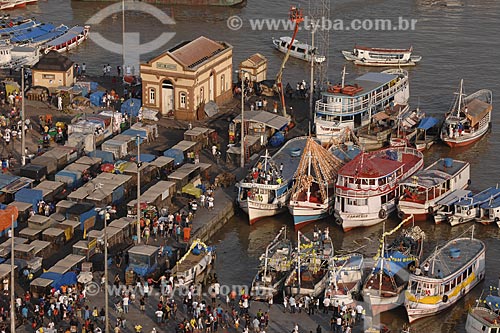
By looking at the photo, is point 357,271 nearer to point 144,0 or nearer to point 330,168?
point 330,168

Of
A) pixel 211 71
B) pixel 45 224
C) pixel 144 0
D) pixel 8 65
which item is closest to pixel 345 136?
pixel 211 71

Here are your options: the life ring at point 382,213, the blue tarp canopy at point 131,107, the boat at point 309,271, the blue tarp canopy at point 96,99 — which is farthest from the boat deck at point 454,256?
the blue tarp canopy at point 96,99

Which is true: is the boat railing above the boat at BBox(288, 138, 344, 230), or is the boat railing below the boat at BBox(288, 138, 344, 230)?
above

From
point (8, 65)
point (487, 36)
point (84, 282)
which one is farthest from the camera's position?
point (487, 36)

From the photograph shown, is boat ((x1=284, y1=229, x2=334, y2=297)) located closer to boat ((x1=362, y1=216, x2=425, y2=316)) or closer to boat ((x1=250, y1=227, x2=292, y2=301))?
boat ((x1=250, y1=227, x2=292, y2=301))

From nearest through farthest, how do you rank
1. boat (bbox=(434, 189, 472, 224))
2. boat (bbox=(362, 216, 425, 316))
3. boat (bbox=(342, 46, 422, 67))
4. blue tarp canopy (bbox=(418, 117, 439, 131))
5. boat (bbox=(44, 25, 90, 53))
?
boat (bbox=(362, 216, 425, 316)) < boat (bbox=(434, 189, 472, 224)) < blue tarp canopy (bbox=(418, 117, 439, 131)) < boat (bbox=(44, 25, 90, 53)) < boat (bbox=(342, 46, 422, 67))

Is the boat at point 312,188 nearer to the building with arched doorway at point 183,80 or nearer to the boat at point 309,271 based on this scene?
the boat at point 309,271

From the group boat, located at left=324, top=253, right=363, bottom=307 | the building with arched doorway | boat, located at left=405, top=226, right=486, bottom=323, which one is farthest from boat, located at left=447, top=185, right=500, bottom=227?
the building with arched doorway

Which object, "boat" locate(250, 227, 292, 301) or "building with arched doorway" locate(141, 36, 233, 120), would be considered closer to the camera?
"boat" locate(250, 227, 292, 301)
